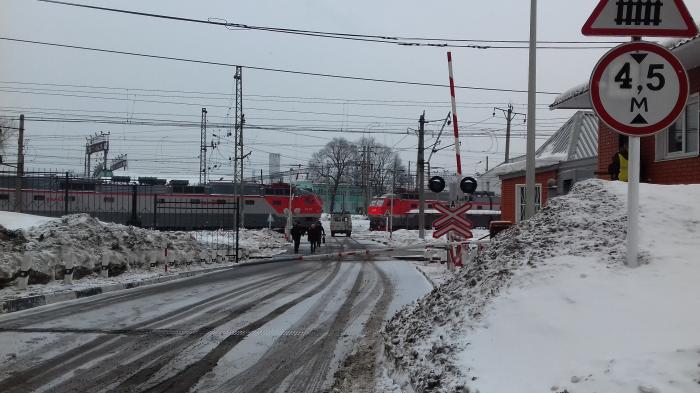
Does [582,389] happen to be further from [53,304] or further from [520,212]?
[520,212]

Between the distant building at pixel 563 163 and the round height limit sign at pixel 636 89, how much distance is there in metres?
11.9

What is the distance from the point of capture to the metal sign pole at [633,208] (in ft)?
14.5

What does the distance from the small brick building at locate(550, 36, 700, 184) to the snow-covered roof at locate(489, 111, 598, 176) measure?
496 cm

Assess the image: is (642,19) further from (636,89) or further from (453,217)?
(453,217)

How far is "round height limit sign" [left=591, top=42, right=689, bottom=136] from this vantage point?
179 inches

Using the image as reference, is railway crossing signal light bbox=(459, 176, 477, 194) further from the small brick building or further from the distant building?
the distant building

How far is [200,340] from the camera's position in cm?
704

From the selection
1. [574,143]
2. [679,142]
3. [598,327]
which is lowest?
[598,327]

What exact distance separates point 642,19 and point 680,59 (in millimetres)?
5735

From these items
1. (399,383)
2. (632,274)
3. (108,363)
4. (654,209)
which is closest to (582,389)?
(632,274)

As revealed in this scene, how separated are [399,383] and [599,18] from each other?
3.59 meters

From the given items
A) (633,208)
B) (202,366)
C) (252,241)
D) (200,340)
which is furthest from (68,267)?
(252,241)

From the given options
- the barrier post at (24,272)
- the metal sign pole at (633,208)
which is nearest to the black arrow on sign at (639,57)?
the metal sign pole at (633,208)

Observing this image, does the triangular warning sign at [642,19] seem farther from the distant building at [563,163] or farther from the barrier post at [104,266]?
the barrier post at [104,266]
